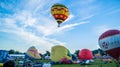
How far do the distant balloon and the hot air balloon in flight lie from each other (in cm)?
864

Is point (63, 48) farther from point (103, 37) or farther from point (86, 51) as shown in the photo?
point (103, 37)

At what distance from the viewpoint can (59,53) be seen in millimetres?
33844

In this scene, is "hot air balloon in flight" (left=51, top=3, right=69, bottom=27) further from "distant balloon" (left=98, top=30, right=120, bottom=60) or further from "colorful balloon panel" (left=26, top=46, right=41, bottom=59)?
"colorful balloon panel" (left=26, top=46, right=41, bottom=59)

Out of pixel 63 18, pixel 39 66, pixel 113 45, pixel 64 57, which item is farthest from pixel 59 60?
pixel 113 45

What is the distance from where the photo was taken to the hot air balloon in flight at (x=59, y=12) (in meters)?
26.9

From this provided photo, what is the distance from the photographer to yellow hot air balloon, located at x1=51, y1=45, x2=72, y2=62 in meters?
33.8

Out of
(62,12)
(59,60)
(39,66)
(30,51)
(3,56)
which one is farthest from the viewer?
(30,51)

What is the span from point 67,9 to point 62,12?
4.89 feet

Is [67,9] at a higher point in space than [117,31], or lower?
higher

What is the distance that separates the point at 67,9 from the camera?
1111 inches

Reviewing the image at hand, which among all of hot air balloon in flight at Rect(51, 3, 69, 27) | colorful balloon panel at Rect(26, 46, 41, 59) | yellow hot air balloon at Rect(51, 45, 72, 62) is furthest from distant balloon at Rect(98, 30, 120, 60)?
colorful balloon panel at Rect(26, 46, 41, 59)

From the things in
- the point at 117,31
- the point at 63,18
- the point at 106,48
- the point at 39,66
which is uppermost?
the point at 63,18

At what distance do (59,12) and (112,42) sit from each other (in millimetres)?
9963

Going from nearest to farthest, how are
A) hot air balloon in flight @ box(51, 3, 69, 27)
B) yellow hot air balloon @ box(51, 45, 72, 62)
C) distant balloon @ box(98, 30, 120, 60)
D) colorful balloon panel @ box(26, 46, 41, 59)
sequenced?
distant balloon @ box(98, 30, 120, 60) < hot air balloon in flight @ box(51, 3, 69, 27) < yellow hot air balloon @ box(51, 45, 72, 62) < colorful balloon panel @ box(26, 46, 41, 59)
